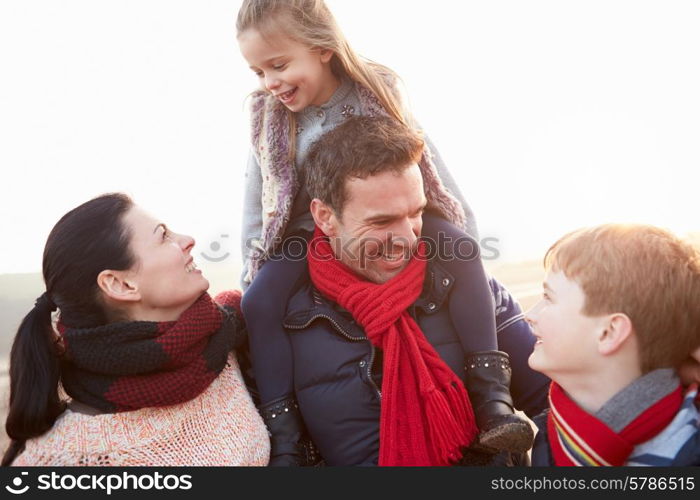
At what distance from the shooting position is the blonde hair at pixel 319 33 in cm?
244

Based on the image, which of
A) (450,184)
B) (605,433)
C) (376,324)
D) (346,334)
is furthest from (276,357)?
(605,433)

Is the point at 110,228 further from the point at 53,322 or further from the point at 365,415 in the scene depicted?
the point at 365,415

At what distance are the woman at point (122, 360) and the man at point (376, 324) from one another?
28 centimetres

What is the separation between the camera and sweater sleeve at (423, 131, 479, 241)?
2.69 m

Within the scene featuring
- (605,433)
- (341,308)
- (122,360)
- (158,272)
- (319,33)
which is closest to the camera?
(605,433)

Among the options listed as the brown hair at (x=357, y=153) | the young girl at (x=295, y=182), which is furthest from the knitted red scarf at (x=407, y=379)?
the brown hair at (x=357, y=153)

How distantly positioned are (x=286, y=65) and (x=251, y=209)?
2.02 feet

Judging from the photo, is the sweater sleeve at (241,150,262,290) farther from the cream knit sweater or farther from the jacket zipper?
the cream knit sweater

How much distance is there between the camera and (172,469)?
211 centimetres

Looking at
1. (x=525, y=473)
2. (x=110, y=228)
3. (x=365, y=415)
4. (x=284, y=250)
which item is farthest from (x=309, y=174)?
(x=525, y=473)

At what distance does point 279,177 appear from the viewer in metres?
2.56

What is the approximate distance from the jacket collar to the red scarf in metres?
0.59

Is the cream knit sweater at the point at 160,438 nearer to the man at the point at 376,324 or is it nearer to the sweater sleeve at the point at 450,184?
the man at the point at 376,324

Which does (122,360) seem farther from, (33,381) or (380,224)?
(380,224)
